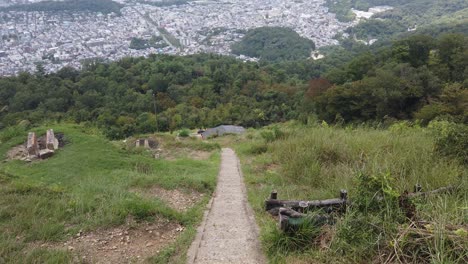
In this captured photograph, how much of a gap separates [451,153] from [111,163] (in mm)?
7351

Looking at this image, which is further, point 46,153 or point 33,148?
point 33,148

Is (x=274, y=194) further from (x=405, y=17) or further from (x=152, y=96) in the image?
(x=405, y=17)

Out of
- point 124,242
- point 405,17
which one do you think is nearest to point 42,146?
point 124,242

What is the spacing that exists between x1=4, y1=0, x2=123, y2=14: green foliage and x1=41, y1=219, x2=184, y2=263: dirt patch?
86509mm

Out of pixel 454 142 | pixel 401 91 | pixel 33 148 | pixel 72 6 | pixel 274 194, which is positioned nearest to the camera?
pixel 274 194

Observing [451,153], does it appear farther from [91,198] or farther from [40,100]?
[40,100]

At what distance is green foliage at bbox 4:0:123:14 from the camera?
2960 inches

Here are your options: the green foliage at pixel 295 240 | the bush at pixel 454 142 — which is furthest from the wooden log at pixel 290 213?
the bush at pixel 454 142

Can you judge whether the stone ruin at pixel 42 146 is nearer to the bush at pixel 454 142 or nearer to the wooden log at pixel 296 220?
the wooden log at pixel 296 220

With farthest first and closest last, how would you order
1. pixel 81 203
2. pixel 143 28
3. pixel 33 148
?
pixel 143 28 → pixel 33 148 → pixel 81 203

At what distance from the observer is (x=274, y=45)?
7269cm

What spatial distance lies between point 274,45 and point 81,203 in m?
71.6

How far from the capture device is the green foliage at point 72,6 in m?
75.2

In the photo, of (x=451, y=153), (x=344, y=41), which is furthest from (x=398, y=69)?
(x=344, y=41)
